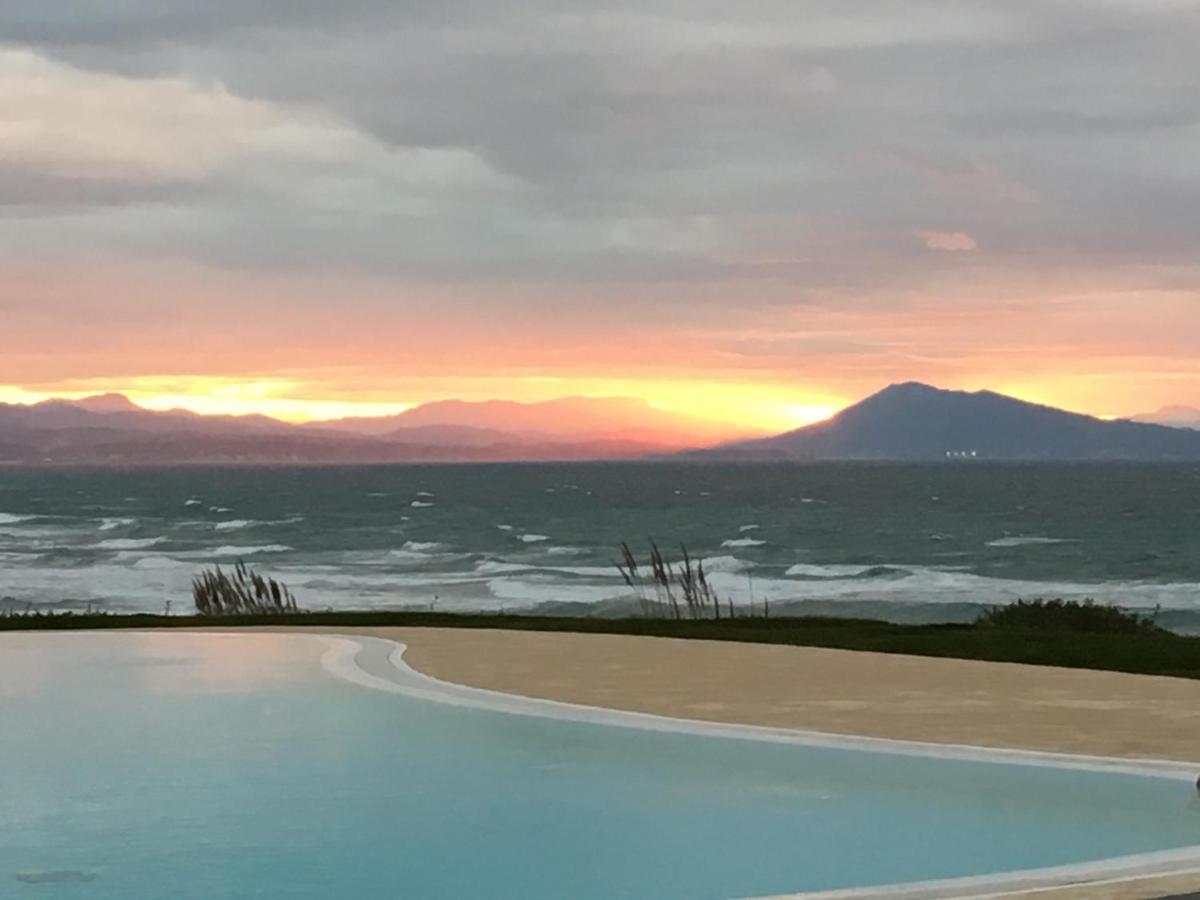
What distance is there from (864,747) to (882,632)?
761cm

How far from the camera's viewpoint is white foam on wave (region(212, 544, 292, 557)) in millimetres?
59594

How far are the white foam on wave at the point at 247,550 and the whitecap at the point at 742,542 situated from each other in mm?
17422

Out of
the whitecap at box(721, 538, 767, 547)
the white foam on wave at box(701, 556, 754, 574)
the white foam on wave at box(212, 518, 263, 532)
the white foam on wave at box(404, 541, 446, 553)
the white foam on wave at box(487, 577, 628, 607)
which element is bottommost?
the white foam on wave at box(487, 577, 628, 607)

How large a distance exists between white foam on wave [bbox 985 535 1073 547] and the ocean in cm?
26

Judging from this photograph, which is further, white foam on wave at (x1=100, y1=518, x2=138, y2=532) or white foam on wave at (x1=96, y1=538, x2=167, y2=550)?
white foam on wave at (x1=100, y1=518, x2=138, y2=532)

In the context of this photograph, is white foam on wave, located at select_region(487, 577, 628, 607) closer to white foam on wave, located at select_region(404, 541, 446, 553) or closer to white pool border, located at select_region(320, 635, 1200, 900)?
white foam on wave, located at select_region(404, 541, 446, 553)

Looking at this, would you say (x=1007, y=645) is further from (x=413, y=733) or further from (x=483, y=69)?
(x=483, y=69)

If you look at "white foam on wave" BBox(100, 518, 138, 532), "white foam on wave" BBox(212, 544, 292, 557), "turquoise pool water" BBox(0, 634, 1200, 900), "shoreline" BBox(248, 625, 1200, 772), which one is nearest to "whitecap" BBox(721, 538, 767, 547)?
"white foam on wave" BBox(212, 544, 292, 557)

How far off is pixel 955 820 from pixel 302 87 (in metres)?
14.3

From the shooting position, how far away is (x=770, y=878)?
296 inches

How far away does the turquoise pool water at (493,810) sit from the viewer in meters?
7.65

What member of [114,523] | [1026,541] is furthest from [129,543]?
[1026,541]

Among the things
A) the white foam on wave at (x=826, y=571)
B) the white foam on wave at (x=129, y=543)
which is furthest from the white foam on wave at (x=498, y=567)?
the white foam on wave at (x=129, y=543)

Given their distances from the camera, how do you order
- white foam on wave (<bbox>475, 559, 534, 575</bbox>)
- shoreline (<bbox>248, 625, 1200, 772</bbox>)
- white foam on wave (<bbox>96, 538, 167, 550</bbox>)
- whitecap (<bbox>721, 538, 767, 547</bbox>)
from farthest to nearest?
whitecap (<bbox>721, 538, 767, 547</bbox>), white foam on wave (<bbox>96, 538, 167, 550</bbox>), white foam on wave (<bbox>475, 559, 534, 575</bbox>), shoreline (<bbox>248, 625, 1200, 772</bbox>)
